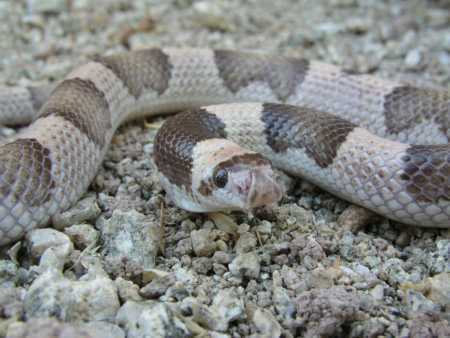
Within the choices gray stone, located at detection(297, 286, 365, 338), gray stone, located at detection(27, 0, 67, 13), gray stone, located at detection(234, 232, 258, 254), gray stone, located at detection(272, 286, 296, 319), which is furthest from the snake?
gray stone, located at detection(27, 0, 67, 13)

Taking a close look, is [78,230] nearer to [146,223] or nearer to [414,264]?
[146,223]

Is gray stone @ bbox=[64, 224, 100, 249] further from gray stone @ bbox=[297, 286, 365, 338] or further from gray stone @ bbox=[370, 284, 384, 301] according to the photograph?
gray stone @ bbox=[370, 284, 384, 301]

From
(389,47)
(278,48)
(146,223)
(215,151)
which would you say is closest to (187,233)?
(146,223)

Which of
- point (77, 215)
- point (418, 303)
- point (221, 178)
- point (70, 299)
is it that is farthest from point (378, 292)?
point (77, 215)

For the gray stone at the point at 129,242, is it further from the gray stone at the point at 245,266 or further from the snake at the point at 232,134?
the gray stone at the point at 245,266

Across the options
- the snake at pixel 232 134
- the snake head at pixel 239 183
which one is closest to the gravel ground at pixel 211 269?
the snake at pixel 232 134

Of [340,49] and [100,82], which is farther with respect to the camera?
[340,49]

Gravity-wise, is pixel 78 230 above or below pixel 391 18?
below
